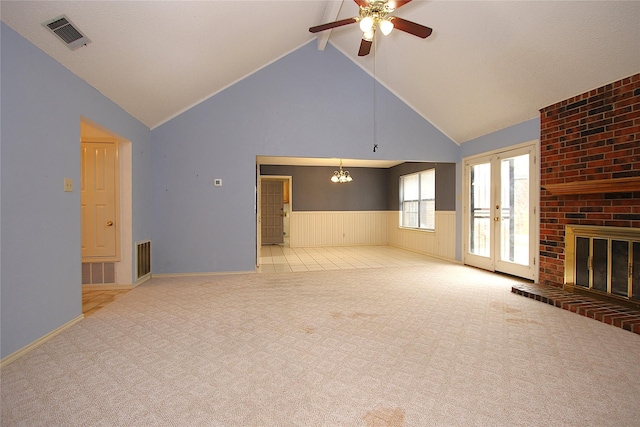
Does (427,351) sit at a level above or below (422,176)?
below

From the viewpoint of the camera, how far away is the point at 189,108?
16.2ft

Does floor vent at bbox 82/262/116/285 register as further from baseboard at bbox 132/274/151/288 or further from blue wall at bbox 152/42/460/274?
blue wall at bbox 152/42/460/274

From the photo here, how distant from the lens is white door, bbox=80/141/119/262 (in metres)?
4.13

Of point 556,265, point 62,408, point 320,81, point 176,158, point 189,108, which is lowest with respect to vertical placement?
point 62,408

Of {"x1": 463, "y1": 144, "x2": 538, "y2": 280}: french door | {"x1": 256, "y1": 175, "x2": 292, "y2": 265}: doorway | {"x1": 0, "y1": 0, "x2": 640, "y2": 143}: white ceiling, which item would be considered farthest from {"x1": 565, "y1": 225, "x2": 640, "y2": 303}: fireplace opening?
{"x1": 256, "y1": 175, "x2": 292, "y2": 265}: doorway

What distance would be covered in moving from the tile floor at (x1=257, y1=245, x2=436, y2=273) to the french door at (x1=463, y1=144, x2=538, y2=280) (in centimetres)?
119

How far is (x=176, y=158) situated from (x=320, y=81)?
8.45ft

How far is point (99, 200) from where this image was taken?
164 inches

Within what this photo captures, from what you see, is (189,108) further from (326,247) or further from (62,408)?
(326,247)

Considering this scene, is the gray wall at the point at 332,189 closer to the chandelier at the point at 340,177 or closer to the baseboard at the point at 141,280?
the chandelier at the point at 340,177

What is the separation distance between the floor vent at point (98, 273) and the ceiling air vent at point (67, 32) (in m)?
2.72

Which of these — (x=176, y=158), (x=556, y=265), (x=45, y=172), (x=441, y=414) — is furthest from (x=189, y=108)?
(x=556, y=265)

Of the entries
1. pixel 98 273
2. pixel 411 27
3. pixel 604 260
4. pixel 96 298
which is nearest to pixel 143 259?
pixel 98 273

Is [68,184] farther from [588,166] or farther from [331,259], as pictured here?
[588,166]
